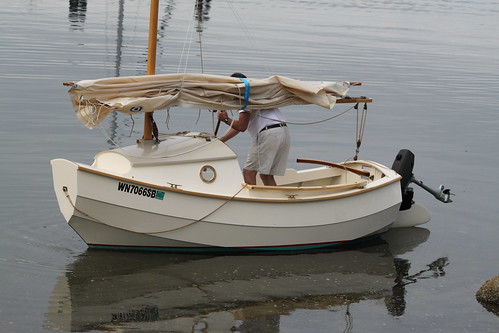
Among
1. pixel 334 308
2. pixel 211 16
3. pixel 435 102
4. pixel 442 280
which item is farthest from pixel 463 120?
pixel 211 16

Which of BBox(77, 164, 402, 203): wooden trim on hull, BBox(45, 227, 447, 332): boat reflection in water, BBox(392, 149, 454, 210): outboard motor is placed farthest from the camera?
BBox(392, 149, 454, 210): outboard motor

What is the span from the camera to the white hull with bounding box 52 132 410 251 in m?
11.5

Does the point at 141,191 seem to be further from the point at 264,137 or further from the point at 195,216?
the point at 264,137

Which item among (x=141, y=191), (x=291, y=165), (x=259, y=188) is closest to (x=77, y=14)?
(x=291, y=165)

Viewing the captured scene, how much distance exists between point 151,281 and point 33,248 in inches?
74.8

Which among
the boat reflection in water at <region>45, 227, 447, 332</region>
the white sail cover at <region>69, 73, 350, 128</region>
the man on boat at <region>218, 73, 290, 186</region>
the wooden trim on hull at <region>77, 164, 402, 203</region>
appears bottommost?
the boat reflection in water at <region>45, 227, 447, 332</region>

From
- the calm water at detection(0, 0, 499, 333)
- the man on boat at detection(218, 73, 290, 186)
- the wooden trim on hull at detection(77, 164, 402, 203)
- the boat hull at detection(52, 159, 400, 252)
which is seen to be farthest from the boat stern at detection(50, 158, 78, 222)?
the man on boat at detection(218, 73, 290, 186)

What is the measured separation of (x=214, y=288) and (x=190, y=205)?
1.18 m

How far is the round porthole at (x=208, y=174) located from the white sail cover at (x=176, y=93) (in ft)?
2.66

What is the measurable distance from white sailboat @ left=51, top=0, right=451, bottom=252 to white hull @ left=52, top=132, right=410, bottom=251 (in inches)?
0.5

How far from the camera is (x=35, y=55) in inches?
1187

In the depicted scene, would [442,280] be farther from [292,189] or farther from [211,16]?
[211,16]

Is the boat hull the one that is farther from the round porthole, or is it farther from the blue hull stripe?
the round porthole

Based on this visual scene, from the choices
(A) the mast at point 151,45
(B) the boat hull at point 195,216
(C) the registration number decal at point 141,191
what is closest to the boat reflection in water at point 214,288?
(B) the boat hull at point 195,216
